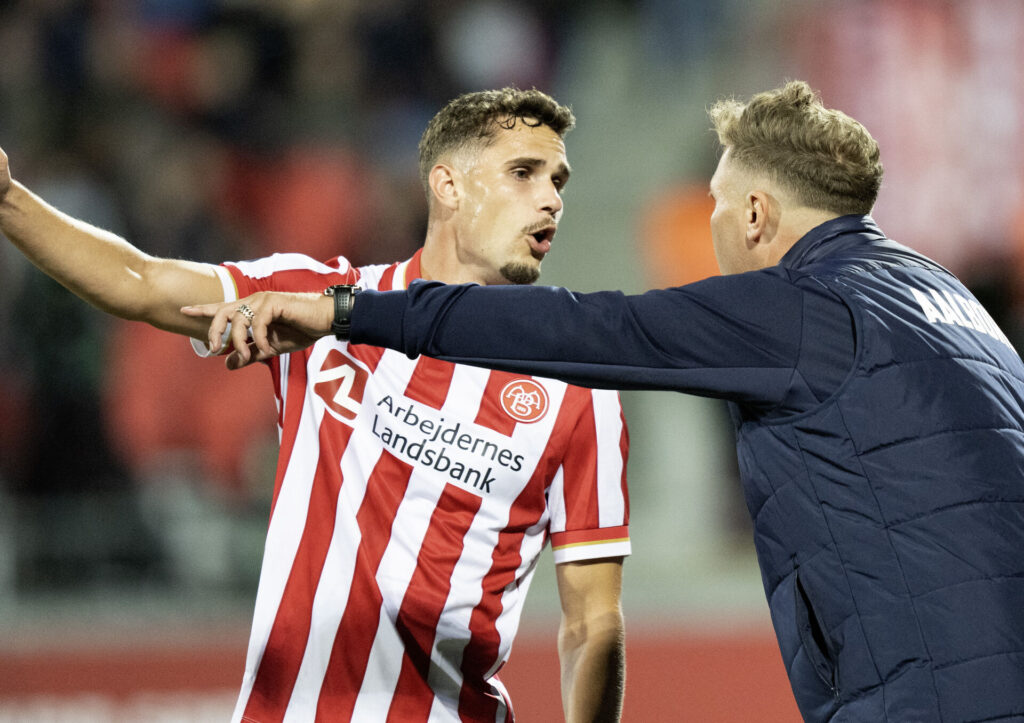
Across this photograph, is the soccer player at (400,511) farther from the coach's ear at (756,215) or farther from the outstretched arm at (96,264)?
the coach's ear at (756,215)

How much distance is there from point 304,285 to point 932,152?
592 centimetres

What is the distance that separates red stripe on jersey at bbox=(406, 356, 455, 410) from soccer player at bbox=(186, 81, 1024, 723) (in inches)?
33.8

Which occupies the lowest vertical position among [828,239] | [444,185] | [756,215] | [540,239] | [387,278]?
[828,239]

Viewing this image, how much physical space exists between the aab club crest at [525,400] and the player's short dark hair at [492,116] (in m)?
0.71

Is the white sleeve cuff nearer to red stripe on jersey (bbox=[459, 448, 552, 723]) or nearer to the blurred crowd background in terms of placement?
red stripe on jersey (bbox=[459, 448, 552, 723])

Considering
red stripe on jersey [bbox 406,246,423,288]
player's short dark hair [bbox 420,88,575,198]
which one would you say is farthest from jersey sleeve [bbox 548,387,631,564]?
player's short dark hair [bbox 420,88,575,198]

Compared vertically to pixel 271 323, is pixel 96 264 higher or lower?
higher

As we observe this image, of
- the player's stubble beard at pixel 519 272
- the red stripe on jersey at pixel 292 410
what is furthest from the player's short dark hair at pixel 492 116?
the red stripe on jersey at pixel 292 410

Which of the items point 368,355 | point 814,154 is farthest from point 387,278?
point 814,154

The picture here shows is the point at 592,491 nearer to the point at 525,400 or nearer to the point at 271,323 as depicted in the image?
the point at 525,400

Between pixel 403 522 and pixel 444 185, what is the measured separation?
1011 mm

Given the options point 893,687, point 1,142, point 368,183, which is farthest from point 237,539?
point 893,687

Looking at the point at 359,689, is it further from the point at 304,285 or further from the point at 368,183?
the point at 368,183

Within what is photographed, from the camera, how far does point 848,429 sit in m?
2.06
